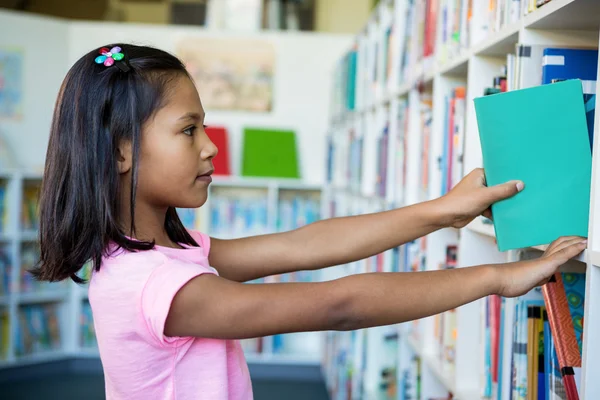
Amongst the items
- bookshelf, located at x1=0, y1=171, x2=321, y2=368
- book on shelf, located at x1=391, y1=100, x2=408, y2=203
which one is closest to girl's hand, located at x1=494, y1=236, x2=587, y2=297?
book on shelf, located at x1=391, y1=100, x2=408, y2=203

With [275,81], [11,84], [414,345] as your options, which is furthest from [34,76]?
[414,345]

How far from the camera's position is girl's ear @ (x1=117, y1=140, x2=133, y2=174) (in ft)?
4.19

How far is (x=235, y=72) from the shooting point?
5.31 metres

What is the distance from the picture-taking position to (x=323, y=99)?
537 cm

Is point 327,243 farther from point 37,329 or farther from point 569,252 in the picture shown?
point 37,329

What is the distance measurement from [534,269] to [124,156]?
68 cm

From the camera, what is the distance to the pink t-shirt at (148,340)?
46.0 inches

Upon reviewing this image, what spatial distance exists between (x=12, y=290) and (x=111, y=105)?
3759 mm

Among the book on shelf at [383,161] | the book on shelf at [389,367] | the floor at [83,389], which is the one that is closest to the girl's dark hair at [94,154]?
the book on shelf at [383,161]

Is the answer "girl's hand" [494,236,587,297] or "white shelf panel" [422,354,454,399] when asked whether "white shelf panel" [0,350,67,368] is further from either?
"girl's hand" [494,236,587,297]

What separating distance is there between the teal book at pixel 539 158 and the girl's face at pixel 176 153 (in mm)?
465

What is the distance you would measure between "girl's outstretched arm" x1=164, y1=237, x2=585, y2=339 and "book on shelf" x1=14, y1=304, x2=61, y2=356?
156 inches

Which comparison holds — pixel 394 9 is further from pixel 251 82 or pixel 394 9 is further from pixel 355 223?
pixel 251 82

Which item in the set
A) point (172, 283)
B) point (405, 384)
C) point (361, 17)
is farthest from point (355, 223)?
point (361, 17)
